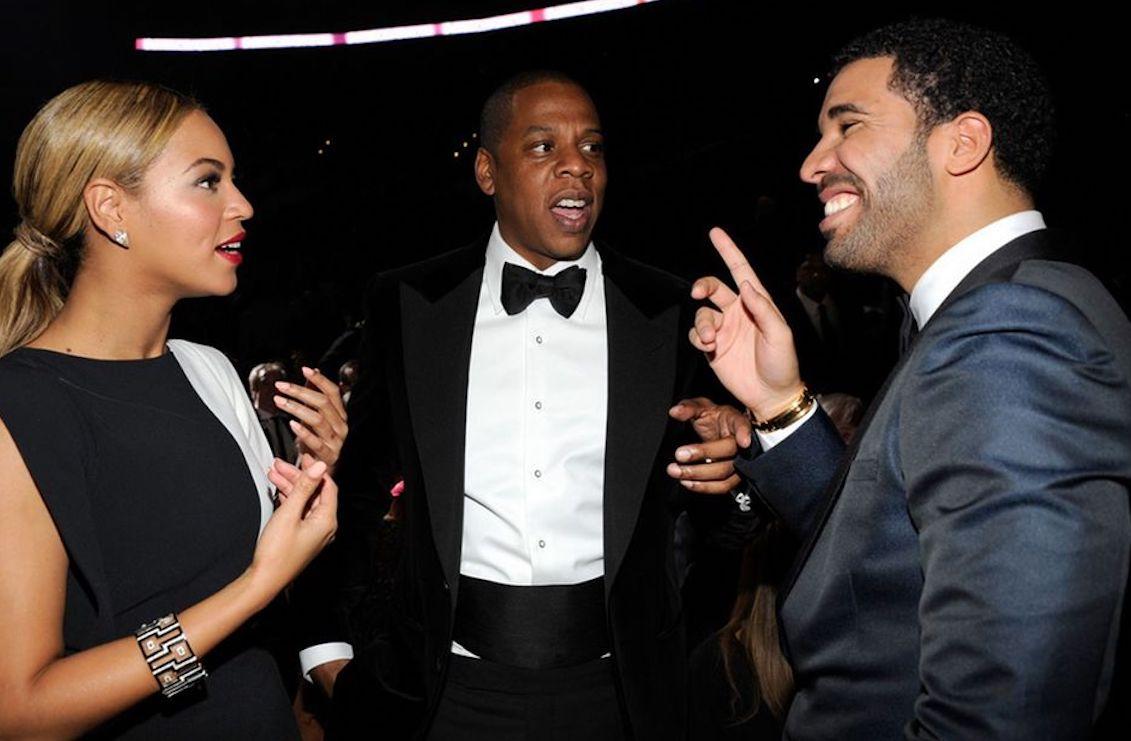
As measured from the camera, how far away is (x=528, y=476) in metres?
2.30

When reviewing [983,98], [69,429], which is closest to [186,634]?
[69,429]

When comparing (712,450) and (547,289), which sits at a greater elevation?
(547,289)

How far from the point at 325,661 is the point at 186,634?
1.05m

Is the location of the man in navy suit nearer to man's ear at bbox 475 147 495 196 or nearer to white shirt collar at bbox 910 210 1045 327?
white shirt collar at bbox 910 210 1045 327

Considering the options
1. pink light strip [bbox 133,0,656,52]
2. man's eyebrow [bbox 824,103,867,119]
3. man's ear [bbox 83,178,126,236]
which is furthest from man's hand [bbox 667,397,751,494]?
pink light strip [bbox 133,0,656,52]

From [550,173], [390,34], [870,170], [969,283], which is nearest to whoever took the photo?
[969,283]

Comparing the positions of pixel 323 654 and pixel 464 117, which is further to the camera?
pixel 464 117

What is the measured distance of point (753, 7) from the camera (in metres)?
6.72

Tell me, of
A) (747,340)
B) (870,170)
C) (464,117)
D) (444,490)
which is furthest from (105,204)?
(464,117)

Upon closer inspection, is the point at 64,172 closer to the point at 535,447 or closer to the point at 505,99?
the point at 535,447

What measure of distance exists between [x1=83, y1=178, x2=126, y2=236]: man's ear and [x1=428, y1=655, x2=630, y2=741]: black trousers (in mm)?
1230

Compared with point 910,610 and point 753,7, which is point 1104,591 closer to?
point 910,610

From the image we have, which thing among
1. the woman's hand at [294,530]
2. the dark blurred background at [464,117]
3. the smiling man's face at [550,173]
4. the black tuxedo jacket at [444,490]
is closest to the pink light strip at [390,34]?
the dark blurred background at [464,117]

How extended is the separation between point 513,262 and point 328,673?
122cm
